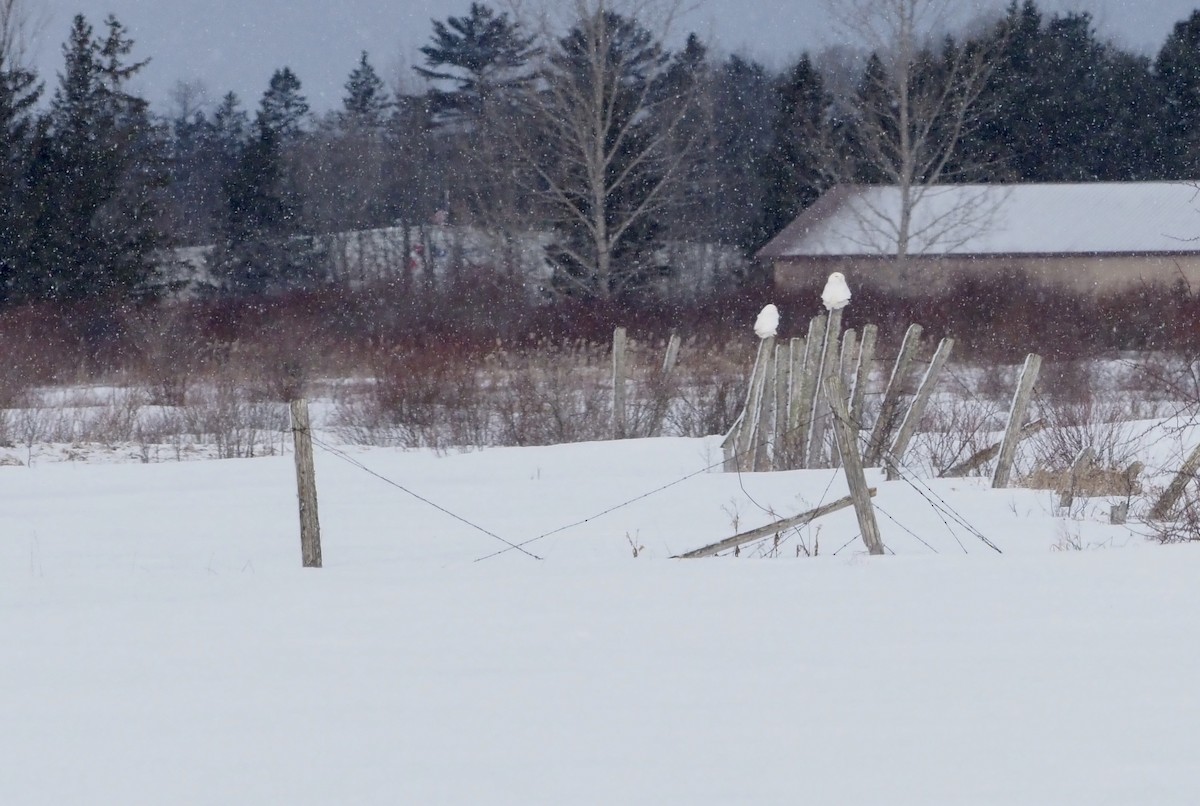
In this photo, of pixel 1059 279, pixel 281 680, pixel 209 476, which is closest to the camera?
pixel 281 680

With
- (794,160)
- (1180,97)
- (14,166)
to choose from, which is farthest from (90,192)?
(1180,97)

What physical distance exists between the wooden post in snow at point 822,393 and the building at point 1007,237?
78.0 ft

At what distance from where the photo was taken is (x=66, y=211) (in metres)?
31.8

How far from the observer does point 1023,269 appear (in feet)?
125

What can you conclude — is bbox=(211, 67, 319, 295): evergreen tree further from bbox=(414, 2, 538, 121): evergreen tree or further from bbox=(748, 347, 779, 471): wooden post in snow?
bbox=(748, 347, 779, 471): wooden post in snow

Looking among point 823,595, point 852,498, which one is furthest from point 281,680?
point 852,498

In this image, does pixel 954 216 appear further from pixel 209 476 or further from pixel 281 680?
pixel 281 680

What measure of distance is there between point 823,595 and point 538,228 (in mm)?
30222

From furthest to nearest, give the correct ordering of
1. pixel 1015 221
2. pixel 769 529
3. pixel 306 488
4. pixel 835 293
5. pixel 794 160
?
pixel 794 160, pixel 1015 221, pixel 835 293, pixel 306 488, pixel 769 529

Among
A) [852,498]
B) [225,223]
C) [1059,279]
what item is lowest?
[852,498]

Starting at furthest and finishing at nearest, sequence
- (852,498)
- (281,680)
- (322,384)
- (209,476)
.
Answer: (322,384)
(209,476)
(852,498)
(281,680)

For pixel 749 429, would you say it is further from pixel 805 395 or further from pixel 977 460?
pixel 977 460

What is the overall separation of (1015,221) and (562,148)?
1469 centimetres

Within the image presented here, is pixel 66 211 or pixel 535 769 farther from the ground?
pixel 66 211
